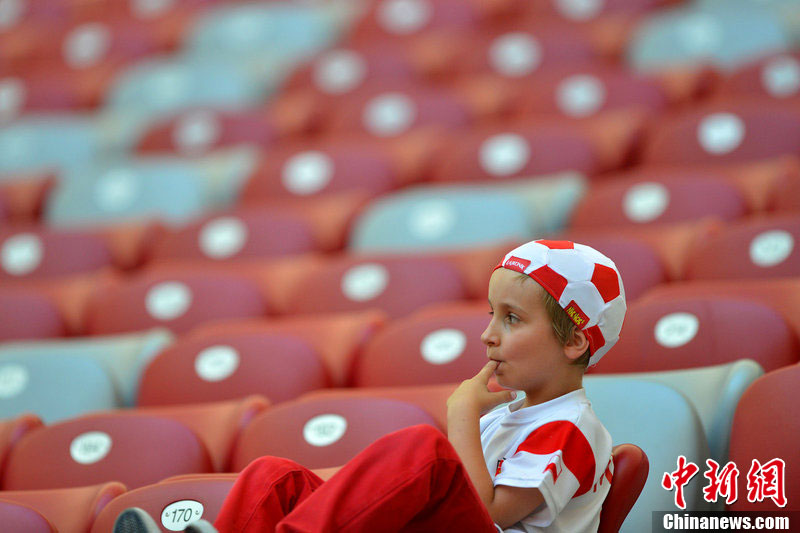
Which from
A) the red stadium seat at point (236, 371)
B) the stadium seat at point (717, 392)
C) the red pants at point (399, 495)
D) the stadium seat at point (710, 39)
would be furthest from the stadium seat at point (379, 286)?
the stadium seat at point (710, 39)

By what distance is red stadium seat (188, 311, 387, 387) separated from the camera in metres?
1.06

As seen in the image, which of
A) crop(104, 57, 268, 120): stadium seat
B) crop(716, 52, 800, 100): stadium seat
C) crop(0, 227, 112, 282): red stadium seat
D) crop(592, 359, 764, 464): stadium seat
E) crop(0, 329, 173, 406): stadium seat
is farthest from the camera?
crop(104, 57, 268, 120): stadium seat

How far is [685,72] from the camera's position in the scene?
1835 mm

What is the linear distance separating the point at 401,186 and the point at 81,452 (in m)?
0.97

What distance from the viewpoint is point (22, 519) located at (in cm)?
70

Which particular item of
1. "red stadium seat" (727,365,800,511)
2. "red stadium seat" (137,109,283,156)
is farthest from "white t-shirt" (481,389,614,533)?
"red stadium seat" (137,109,283,156)

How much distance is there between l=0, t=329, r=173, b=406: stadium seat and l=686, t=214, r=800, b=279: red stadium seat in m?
0.66

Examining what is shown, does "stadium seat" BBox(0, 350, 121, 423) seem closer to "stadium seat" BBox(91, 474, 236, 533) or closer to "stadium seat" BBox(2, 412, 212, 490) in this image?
"stadium seat" BBox(2, 412, 212, 490)

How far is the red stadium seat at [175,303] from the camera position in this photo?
1.27 m

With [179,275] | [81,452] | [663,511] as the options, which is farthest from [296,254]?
[663,511]

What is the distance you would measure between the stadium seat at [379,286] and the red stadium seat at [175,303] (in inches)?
2.7

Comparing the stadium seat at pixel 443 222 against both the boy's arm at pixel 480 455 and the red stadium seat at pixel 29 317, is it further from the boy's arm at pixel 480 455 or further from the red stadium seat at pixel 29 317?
the boy's arm at pixel 480 455

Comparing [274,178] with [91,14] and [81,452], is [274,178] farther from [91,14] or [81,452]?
[91,14]

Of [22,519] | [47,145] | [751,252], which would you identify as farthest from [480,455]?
[47,145]
